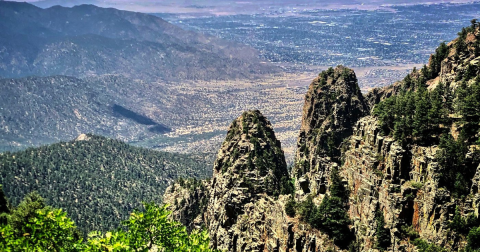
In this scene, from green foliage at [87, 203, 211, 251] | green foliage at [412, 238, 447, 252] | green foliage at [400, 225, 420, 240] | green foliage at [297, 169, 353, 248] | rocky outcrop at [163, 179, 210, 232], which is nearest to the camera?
green foliage at [87, 203, 211, 251]

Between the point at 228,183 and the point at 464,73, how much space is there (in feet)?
134

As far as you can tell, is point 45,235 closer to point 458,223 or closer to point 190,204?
point 458,223

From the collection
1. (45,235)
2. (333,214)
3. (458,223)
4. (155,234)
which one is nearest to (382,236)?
(333,214)

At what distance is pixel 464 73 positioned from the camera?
71000 millimetres

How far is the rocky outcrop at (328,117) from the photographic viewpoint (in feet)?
338

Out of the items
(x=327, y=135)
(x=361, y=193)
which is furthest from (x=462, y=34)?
(x=361, y=193)

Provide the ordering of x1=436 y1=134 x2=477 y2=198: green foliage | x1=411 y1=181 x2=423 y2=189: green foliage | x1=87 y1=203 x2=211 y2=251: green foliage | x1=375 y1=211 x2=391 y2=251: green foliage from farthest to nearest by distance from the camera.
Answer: x1=375 y1=211 x2=391 y2=251: green foliage, x1=411 y1=181 x2=423 y2=189: green foliage, x1=436 y1=134 x2=477 y2=198: green foliage, x1=87 y1=203 x2=211 y2=251: green foliage

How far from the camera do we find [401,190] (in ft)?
178

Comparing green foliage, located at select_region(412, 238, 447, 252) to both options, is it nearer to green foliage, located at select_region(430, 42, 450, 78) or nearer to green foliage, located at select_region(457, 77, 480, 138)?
green foliage, located at select_region(457, 77, 480, 138)

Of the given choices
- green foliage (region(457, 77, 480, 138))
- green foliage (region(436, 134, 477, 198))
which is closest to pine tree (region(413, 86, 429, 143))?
green foliage (region(457, 77, 480, 138))

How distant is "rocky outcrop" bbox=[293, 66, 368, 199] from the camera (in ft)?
338

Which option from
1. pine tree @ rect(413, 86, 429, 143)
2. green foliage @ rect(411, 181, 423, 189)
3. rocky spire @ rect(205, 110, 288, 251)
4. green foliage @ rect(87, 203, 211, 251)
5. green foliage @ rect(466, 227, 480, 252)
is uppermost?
pine tree @ rect(413, 86, 429, 143)

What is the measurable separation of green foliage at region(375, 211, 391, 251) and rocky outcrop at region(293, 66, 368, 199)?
3969cm

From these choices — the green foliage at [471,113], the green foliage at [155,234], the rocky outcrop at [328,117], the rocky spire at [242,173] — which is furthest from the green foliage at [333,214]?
the rocky outcrop at [328,117]
